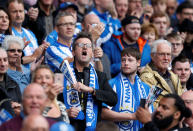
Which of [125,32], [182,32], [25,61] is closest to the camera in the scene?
[25,61]

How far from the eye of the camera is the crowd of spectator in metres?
6.20

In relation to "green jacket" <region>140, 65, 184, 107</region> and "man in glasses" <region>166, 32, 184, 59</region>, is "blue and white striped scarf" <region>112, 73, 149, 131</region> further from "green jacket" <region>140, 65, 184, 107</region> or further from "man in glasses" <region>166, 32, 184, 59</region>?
"man in glasses" <region>166, 32, 184, 59</region>

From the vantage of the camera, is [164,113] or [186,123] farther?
[186,123]

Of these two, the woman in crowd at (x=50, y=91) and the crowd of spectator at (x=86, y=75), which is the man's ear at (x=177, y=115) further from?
the woman in crowd at (x=50, y=91)

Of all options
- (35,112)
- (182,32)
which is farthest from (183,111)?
(182,32)

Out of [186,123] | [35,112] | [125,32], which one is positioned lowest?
[186,123]

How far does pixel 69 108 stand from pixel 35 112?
1.52m

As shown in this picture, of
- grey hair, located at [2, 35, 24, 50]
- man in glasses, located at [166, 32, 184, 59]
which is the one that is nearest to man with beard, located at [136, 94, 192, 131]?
grey hair, located at [2, 35, 24, 50]

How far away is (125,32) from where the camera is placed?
385 inches

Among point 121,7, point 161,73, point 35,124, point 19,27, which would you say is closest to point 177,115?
point 161,73

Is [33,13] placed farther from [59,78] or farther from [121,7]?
[59,78]

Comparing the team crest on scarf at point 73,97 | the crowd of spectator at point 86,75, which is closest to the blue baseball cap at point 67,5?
the crowd of spectator at point 86,75

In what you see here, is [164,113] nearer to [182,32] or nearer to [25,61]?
[25,61]

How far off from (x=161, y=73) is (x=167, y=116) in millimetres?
1993
